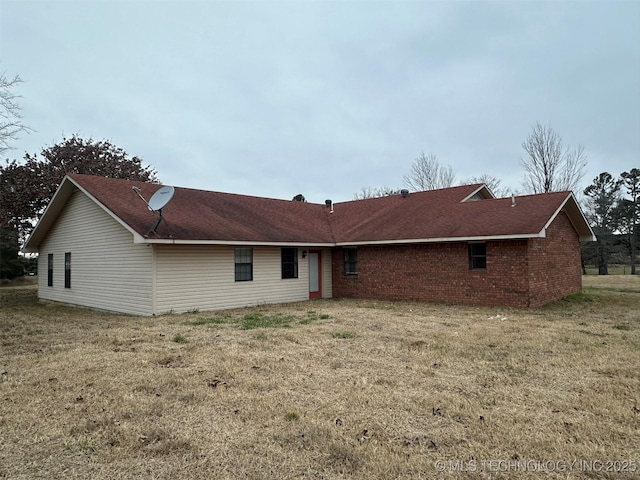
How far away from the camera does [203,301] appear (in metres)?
13.7

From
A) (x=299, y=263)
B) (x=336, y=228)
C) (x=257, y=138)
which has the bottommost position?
(x=299, y=263)

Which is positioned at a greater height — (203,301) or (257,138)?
(257,138)

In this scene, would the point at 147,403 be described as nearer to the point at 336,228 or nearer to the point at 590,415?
the point at 590,415

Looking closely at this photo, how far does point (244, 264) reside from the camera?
15.1m

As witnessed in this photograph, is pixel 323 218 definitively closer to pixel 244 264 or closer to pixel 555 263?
pixel 244 264

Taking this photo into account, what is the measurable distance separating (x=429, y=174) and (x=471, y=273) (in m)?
26.7

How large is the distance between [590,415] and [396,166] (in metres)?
36.2

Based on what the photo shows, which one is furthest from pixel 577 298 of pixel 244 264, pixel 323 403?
pixel 323 403

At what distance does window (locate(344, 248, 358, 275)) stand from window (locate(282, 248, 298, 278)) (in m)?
2.23

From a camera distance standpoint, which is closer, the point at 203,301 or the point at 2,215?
the point at 203,301

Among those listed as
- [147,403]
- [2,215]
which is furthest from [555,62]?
[2,215]

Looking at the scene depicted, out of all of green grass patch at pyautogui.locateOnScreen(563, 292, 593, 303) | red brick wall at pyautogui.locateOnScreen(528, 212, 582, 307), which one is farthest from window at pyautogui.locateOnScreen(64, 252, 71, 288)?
green grass patch at pyautogui.locateOnScreen(563, 292, 593, 303)

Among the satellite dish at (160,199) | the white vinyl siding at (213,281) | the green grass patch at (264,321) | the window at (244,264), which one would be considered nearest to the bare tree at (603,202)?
the white vinyl siding at (213,281)

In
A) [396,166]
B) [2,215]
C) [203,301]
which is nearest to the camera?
[203,301]
